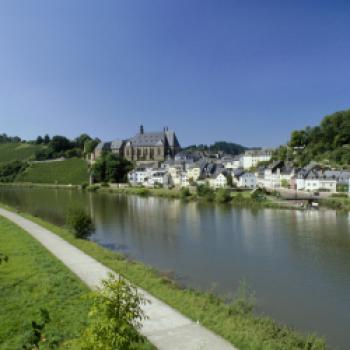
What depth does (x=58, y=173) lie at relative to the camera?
86.1m

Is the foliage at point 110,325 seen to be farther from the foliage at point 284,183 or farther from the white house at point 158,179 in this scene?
the white house at point 158,179

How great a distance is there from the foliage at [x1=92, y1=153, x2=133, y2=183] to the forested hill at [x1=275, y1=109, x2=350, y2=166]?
30715mm

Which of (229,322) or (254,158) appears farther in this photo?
(254,158)

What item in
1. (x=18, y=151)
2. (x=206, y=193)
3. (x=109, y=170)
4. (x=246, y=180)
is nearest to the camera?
(x=206, y=193)

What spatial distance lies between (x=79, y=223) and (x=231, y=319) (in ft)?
40.2

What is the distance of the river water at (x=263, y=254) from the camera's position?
35.4ft

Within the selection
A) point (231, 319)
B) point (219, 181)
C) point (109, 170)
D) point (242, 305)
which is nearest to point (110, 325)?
point (231, 319)

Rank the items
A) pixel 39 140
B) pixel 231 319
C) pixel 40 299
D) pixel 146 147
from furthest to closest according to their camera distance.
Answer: pixel 39 140
pixel 146 147
pixel 40 299
pixel 231 319

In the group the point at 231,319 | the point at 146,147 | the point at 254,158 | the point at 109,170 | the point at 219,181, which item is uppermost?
the point at 146,147

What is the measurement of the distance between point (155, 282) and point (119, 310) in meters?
7.08

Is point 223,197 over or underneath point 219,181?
underneath

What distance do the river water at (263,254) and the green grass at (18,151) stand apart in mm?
82355

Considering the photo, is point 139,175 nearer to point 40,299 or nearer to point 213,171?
point 213,171

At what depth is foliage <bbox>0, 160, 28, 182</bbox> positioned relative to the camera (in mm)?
87250
